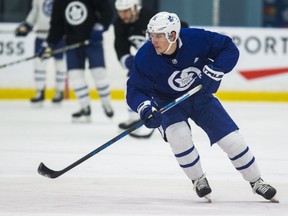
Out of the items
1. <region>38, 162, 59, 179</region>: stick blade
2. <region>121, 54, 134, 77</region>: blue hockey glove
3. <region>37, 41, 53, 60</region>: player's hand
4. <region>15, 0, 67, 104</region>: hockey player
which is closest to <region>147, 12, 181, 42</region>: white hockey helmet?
<region>38, 162, 59, 179</region>: stick blade

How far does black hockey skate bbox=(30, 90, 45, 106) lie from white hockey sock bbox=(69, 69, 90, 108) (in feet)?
4.85

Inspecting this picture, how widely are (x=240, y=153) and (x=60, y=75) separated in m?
5.71

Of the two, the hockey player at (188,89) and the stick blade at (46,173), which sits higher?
the hockey player at (188,89)

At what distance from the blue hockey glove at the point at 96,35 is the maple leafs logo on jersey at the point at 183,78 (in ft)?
12.8

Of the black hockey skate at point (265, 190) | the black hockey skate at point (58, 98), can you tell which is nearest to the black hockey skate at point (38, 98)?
the black hockey skate at point (58, 98)

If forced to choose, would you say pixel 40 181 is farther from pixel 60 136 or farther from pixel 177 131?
pixel 60 136

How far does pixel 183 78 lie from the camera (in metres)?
5.21

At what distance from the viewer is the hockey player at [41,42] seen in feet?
35.0

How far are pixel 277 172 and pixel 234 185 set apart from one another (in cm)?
63

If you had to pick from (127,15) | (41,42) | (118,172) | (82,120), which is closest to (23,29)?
(41,42)

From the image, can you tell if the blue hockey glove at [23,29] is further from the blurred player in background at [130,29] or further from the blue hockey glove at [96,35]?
the blurred player in background at [130,29]

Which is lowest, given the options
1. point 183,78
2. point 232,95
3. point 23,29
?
point 232,95

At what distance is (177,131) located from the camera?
5.16 metres

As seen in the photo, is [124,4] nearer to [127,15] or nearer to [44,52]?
[127,15]
